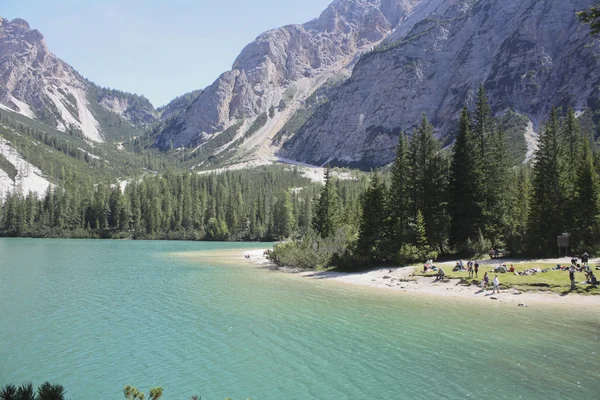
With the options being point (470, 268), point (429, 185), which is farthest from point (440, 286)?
point (429, 185)

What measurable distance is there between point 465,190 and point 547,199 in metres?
10.6

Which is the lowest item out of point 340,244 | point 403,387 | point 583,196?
point 403,387

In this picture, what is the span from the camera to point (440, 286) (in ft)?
139

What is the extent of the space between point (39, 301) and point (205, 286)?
16025mm

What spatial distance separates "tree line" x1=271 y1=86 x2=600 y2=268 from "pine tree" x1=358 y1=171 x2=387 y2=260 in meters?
0.14

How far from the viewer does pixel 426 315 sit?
102 ft

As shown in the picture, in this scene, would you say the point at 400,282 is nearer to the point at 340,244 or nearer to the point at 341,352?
the point at 340,244

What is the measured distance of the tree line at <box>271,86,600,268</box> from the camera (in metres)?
53.8

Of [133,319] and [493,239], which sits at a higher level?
[493,239]

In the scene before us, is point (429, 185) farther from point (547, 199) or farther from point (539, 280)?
point (539, 280)

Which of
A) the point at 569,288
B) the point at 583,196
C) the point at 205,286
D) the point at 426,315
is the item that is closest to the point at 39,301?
the point at 205,286

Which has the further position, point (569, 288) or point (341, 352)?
point (569, 288)

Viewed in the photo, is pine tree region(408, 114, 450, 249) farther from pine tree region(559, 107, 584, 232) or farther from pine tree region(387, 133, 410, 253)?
pine tree region(559, 107, 584, 232)

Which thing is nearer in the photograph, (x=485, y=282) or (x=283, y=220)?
(x=485, y=282)
